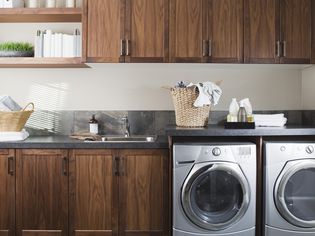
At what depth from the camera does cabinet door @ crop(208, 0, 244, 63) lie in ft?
8.96

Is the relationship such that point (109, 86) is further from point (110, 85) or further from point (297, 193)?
point (297, 193)

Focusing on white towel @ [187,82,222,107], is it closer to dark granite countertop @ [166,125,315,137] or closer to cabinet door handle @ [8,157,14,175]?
dark granite countertop @ [166,125,315,137]

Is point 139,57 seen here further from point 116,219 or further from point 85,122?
point 116,219

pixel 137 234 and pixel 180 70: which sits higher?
pixel 180 70

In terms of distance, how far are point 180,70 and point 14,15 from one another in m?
1.58

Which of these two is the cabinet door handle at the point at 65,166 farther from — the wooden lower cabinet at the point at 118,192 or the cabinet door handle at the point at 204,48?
the cabinet door handle at the point at 204,48

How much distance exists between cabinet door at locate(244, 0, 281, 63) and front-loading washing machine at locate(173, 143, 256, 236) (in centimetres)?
89

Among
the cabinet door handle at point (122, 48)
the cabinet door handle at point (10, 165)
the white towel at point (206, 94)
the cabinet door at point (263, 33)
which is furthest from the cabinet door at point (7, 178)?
the cabinet door at point (263, 33)

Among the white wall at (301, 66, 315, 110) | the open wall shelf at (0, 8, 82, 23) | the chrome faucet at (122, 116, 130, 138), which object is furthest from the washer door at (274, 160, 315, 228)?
the open wall shelf at (0, 8, 82, 23)

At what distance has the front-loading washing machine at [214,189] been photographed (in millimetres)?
2260

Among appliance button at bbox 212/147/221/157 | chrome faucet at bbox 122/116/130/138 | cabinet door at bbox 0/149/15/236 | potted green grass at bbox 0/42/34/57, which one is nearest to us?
appliance button at bbox 212/147/221/157

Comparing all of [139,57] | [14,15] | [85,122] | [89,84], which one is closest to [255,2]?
[139,57]

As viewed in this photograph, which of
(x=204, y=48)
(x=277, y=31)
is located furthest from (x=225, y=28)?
(x=277, y=31)

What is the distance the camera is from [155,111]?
10.3 feet
